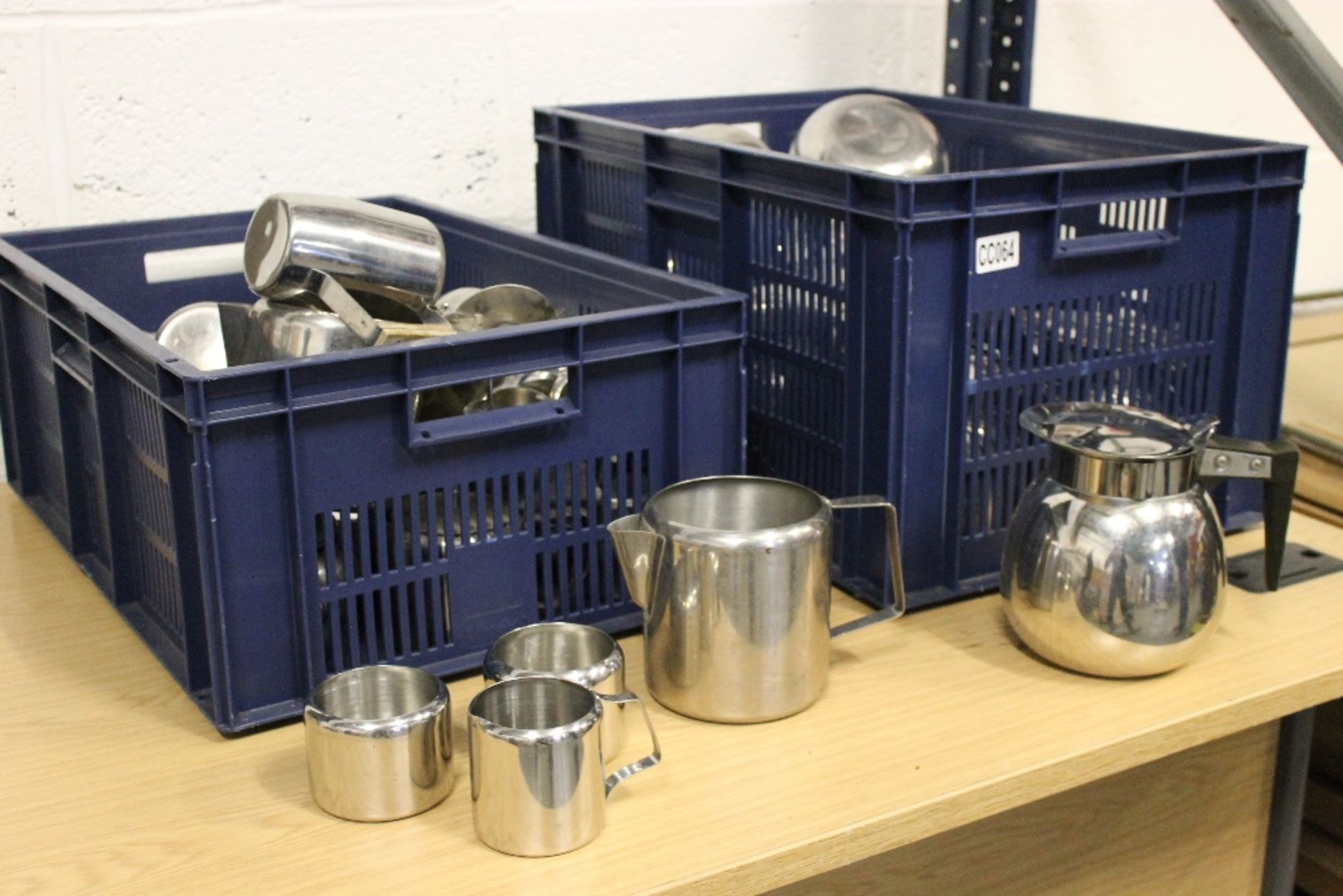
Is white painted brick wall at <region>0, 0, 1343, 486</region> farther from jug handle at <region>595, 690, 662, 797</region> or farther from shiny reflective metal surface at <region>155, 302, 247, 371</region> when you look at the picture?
jug handle at <region>595, 690, 662, 797</region>

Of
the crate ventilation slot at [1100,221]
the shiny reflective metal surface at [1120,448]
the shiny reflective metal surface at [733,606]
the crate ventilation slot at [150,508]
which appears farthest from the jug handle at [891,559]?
the crate ventilation slot at [150,508]

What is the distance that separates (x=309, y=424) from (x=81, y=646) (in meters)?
0.31

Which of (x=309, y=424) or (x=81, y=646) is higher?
(x=309, y=424)


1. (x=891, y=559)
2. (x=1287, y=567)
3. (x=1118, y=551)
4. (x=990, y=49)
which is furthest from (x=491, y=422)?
(x=990, y=49)

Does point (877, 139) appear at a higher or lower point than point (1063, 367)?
higher

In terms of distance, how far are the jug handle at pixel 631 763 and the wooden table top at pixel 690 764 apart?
0.02m

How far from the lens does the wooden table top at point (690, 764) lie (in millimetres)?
823

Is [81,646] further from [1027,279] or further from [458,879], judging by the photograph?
[1027,279]

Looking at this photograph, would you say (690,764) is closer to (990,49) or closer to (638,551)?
(638,551)

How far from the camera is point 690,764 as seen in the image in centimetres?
93

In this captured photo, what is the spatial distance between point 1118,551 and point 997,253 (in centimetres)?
24

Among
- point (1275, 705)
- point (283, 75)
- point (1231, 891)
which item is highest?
point (283, 75)

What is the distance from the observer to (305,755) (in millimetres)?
927

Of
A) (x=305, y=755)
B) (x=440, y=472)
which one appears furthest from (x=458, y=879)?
(x=440, y=472)
